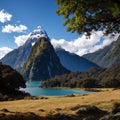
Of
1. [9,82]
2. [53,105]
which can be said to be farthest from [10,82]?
[53,105]

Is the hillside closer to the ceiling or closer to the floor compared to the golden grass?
closer to the ceiling

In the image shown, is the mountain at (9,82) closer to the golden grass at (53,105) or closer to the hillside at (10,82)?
the hillside at (10,82)

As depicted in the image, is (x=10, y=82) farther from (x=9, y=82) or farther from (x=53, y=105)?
(x=53, y=105)

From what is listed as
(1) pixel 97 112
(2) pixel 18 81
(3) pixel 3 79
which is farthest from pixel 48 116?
(2) pixel 18 81

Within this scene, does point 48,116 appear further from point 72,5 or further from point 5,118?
point 72,5

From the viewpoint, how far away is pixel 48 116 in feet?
86.5

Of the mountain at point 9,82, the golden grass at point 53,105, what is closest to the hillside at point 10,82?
the mountain at point 9,82

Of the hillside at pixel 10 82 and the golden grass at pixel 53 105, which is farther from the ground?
the hillside at pixel 10 82

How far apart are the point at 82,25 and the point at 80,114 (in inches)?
348

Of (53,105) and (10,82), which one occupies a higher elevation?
(10,82)

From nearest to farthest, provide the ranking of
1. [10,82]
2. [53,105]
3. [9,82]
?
[53,105], [9,82], [10,82]

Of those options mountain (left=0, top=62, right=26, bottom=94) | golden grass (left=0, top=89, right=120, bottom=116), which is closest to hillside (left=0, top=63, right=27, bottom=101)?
mountain (left=0, top=62, right=26, bottom=94)

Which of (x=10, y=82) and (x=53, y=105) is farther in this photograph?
(x=10, y=82)

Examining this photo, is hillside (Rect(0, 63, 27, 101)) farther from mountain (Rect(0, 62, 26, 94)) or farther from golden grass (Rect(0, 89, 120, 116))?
golden grass (Rect(0, 89, 120, 116))
